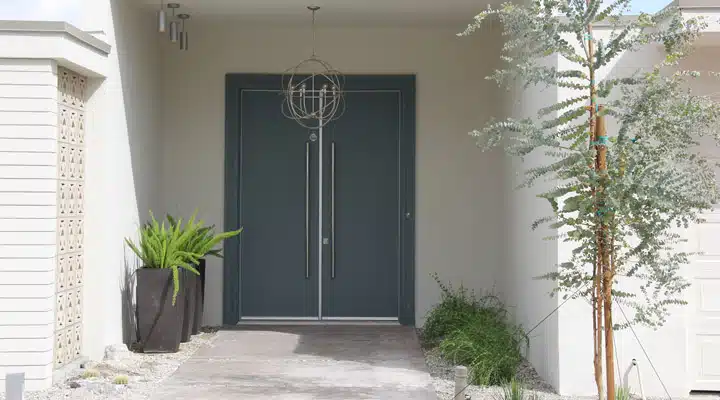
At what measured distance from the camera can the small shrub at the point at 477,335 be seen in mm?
6992

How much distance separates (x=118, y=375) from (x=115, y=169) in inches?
68.8

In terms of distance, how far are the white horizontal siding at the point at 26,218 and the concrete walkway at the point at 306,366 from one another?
932 millimetres

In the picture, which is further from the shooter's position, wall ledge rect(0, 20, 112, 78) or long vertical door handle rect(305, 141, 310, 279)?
long vertical door handle rect(305, 141, 310, 279)

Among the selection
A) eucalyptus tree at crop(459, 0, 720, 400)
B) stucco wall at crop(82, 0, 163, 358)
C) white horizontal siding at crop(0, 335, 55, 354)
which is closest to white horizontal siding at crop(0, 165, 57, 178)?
stucco wall at crop(82, 0, 163, 358)

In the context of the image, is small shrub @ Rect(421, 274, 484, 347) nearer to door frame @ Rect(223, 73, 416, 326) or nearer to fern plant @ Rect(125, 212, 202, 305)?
door frame @ Rect(223, 73, 416, 326)

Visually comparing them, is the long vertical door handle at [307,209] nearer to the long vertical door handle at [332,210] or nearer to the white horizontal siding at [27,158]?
the long vertical door handle at [332,210]

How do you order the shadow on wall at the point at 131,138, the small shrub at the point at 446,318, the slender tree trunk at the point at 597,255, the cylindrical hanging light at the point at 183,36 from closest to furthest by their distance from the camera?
the slender tree trunk at the point at 597,255, the shadow on wall at the point at 131,138, the small shrub at the point at 446,318, the cylindrical hanging light at the point at 183,36

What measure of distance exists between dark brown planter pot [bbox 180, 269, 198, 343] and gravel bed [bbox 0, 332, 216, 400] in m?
0.29

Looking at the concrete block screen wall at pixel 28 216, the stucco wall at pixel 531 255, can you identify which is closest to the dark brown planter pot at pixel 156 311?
the concrete block screen wall at pixel 28 216

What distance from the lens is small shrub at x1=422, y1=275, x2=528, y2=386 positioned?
22.9 ft

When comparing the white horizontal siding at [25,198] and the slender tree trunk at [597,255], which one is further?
the white horizontal siding at [25,198]

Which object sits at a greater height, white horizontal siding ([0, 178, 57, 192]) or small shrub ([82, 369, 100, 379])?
white horizontal siding ([0, 178, 57, 192])

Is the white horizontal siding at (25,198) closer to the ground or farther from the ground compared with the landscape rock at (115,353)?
farther from the ground

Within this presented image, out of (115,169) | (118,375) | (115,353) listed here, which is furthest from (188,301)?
(118,375)
